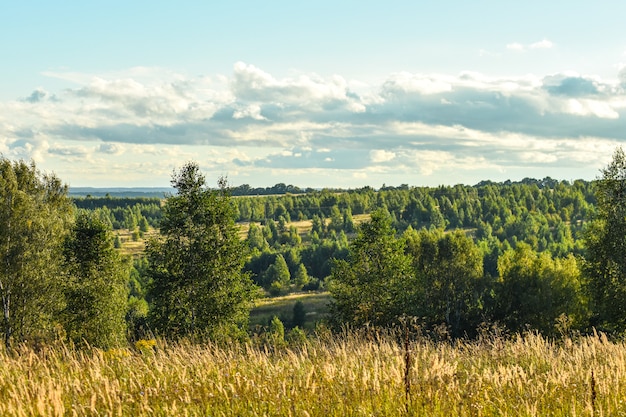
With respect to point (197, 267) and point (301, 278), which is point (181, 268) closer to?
point (197, 267)

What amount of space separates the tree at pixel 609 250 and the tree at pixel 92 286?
3001cm

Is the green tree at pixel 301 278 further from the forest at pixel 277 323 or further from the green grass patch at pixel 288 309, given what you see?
the forest at pixel 277 323

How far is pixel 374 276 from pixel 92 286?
1907cm

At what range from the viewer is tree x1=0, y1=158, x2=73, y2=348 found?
3072 centimetres

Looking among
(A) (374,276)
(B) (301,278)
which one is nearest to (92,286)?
(A) (374,276)

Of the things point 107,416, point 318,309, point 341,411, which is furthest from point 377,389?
point 318,309

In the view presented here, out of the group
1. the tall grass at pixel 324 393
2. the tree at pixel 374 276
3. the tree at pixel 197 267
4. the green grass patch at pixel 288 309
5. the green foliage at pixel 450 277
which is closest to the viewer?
the tall grass at pixel 324 393

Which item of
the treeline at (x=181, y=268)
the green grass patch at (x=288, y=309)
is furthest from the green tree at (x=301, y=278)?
the treeline at (x=181, y=268)

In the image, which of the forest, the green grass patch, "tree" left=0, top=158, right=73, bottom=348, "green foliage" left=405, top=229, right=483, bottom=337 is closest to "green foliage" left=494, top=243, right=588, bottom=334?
the forest

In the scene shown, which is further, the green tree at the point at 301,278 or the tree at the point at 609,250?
the green tree at the point at 301,278

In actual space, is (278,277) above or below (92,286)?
below

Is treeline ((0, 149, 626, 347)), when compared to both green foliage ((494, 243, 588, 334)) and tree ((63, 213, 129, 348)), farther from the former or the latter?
green foliage ((494, 243, 588, 334))

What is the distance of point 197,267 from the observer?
3009cm

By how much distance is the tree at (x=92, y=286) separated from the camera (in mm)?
33312
